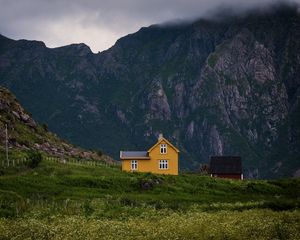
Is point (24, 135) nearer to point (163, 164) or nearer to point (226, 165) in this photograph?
point (163, 164)

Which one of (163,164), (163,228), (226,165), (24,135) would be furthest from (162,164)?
(163,228)

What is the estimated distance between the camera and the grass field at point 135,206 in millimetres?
47562

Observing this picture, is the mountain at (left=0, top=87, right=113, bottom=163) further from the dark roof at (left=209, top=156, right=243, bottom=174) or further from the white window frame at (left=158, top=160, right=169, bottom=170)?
the dark roof at (left=209, top=156, right=243, bottom=174)

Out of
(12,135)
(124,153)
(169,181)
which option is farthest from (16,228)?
(12,135)

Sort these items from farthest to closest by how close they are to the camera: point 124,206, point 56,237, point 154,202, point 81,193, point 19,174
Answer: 1. point 19,174
2. point 81,193
3. point 154,202
4. point 124,206
5. point 56,237

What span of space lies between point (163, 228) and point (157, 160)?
218ft

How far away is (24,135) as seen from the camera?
129m

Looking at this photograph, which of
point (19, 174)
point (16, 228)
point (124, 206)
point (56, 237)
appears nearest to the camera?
point (56, 237)

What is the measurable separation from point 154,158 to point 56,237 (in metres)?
71.7

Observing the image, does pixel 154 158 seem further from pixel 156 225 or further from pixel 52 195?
pixel 156 225

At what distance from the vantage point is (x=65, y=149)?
138375 millimetres

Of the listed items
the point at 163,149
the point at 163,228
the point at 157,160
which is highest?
the point at 163,149

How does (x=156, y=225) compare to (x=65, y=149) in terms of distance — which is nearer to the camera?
(x=156, y=225)

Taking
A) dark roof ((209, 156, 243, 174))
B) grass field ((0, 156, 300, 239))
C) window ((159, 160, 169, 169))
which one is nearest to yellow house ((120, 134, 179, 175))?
window ((159, 160, 169, 169))
